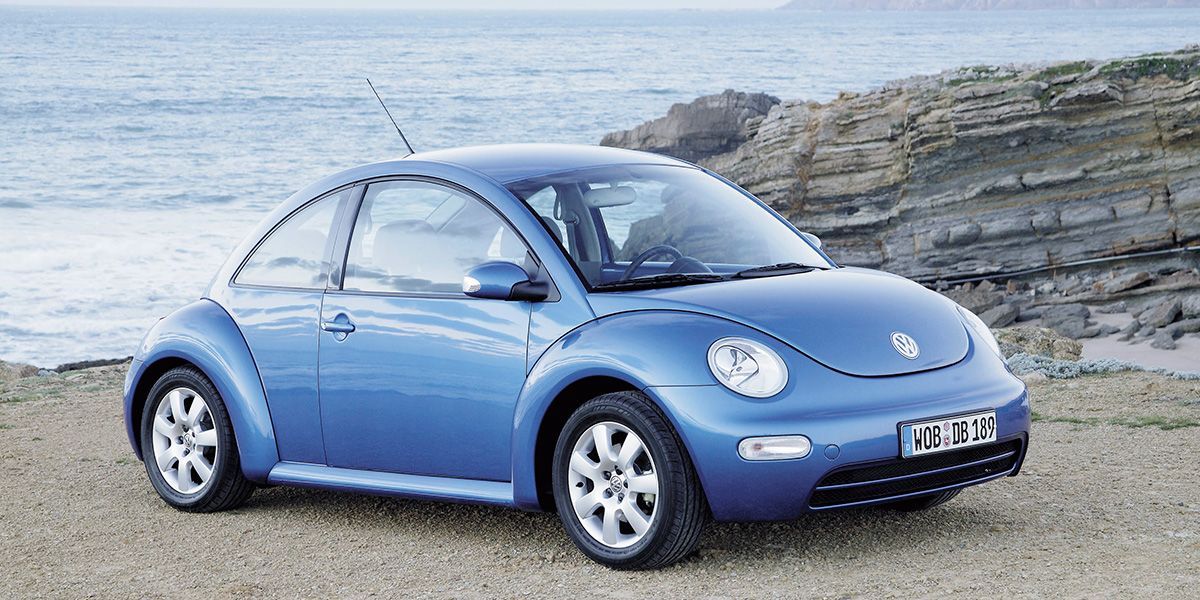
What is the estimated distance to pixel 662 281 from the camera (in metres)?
5.52

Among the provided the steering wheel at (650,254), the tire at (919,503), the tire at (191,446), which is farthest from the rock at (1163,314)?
the tire at (191,446)

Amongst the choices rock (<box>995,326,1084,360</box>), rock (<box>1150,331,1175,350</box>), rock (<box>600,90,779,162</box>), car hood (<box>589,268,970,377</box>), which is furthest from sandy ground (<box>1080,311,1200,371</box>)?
rock (<box>600,90,779,162</box>)

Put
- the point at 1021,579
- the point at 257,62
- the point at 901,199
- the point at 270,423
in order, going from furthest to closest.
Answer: the point at 257,62, the point at 901,199, the point at 270,423, the point at 1021,579

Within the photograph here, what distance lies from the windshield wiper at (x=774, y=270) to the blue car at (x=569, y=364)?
0.02 m

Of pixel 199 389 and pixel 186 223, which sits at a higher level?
pixel 199 389

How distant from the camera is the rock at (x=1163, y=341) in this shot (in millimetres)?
14719

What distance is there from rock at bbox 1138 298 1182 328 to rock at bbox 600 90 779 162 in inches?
547

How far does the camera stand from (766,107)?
30797 millimetres

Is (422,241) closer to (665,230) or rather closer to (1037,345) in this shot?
(665,230)

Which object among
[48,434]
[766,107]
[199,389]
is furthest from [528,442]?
[766,107]

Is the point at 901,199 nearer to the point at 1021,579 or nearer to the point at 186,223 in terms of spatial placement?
the point at 186,223

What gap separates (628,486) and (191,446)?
2438 mm

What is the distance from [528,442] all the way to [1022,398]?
177cm

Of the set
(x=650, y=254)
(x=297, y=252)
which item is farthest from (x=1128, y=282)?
(x=297, y=252)
